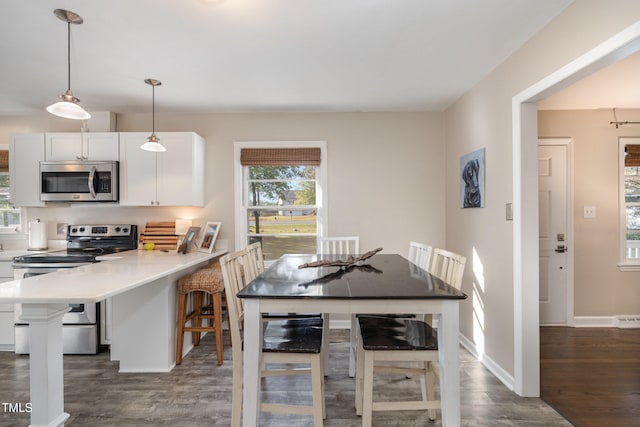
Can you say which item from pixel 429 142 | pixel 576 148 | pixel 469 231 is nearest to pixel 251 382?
pixel 469 231

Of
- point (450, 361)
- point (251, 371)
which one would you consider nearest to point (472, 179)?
point (450, 361)

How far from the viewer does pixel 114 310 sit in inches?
99.0

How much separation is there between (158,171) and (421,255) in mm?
2692

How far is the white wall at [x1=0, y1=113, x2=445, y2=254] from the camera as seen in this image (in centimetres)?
361

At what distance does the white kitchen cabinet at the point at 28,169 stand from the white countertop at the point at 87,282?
1599 millimetres

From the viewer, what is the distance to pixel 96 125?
3453 mm

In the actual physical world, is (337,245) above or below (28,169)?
below

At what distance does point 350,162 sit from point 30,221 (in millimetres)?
3665

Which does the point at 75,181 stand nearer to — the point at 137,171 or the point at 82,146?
the point at 82,146

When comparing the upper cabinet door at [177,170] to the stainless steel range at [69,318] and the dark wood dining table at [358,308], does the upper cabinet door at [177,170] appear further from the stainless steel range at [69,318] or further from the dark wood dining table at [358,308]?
the dark wood dining table at [358,308]

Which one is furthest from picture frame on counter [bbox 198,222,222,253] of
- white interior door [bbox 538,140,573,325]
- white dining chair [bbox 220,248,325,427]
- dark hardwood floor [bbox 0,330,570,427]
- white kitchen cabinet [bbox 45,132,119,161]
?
white interior door [bbox 538,140,573,325]

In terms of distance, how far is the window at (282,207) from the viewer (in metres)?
3.68

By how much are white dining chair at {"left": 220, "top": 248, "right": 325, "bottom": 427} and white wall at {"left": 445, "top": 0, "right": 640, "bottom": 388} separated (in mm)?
1511

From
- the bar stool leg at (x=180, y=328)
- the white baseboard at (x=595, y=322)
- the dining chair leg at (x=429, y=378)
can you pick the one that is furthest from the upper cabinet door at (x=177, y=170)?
the white baseboard at (x=595, y=322)
